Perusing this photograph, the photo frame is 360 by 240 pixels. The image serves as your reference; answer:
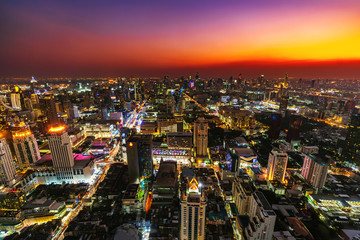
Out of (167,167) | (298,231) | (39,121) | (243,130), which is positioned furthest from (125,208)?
(39,121)

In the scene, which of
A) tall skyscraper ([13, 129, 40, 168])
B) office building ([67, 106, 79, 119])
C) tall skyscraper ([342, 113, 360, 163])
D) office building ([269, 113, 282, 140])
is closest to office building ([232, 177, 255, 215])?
tall skyscraper ([342, 113, 360, 163])

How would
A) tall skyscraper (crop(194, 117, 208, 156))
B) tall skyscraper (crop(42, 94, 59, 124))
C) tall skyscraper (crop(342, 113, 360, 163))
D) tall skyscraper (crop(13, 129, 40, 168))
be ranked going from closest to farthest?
1. tall skyscraper (crop(13, 129, 40, 168))
2. tall skyscraper (crop(342, 113, 360, 163))
3. tall skyscraper (crop(194, 117, 208, 156))
4. tall skyscraper (crop(42, 94, 59, 124))

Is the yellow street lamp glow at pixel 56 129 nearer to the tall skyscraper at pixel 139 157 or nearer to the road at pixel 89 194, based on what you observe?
the road at pixel 89 194

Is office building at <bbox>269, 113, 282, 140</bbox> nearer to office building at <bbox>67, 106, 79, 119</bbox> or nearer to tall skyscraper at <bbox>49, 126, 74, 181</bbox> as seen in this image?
tall skyscraper at <bbox>49, 126, 74, 181</bbox>

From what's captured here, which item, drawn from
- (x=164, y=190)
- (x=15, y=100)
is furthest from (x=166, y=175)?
(x=15, y=100)

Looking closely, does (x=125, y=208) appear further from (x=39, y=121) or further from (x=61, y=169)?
(x=39, y=121)
